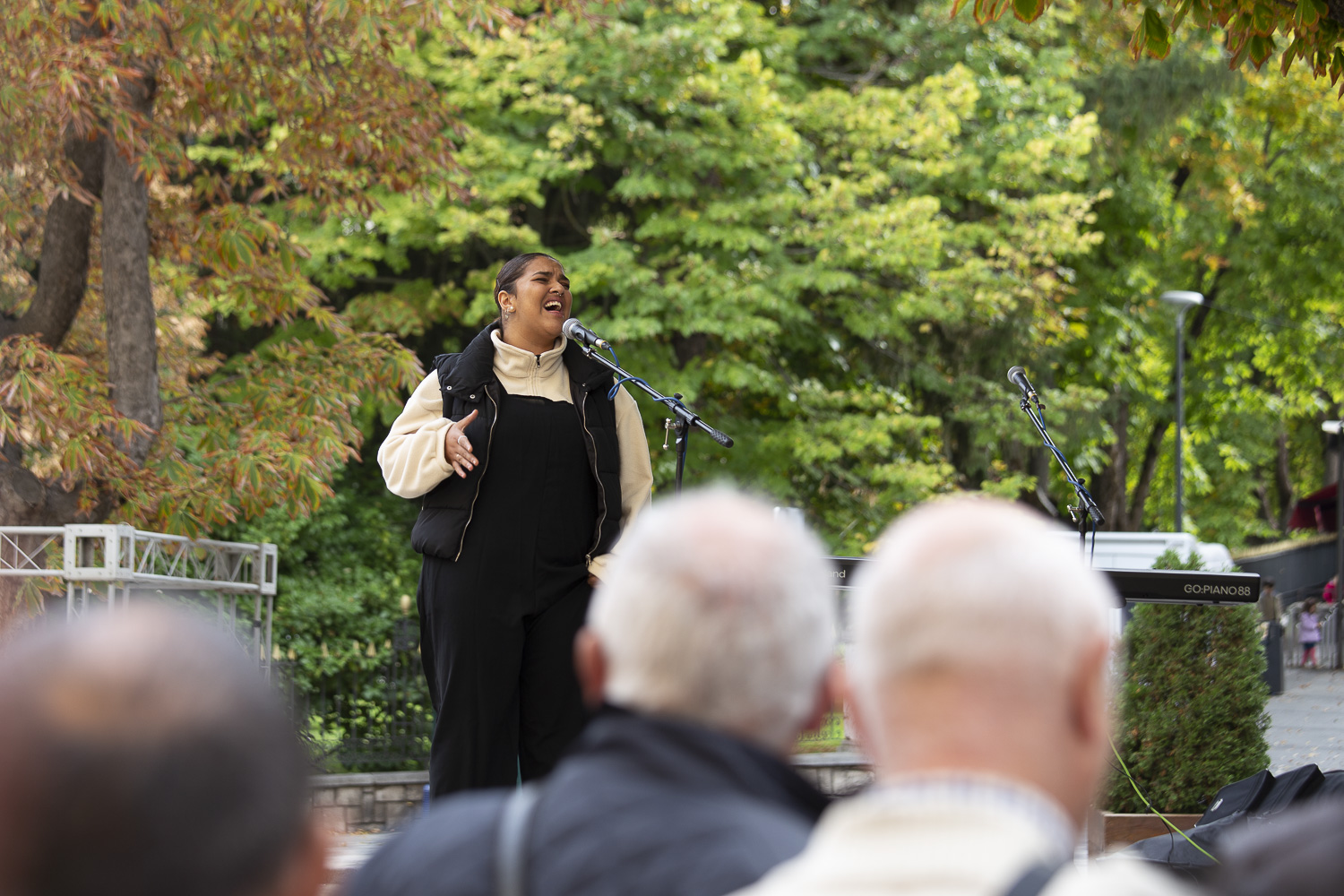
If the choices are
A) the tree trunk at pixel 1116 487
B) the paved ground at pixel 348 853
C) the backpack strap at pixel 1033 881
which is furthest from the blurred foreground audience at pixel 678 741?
the tree trunk at pixel 1116 487

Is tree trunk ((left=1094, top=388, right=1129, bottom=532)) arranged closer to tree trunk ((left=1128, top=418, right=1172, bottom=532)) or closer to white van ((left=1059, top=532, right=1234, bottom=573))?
tree trunk ((left=1128, top=418, right=1172, bottom=532))

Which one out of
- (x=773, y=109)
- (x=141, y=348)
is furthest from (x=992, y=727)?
(x=773, y=109)

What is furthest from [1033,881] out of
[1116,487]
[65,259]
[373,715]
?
[1116,487]

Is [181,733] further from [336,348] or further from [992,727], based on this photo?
[336,348]

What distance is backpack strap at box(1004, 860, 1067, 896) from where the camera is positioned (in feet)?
3.30

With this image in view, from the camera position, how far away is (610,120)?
44.8 feet

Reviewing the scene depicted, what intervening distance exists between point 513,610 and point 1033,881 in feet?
10.2

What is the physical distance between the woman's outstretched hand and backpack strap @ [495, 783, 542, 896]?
8.67 ft

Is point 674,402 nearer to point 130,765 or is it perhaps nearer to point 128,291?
point 130,765

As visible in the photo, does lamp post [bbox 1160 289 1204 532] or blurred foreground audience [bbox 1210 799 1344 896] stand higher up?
lamp post [bbox 1160 289 1204 532]

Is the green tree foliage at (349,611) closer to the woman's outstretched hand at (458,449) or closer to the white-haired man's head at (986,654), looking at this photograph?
the woman's outstretched hand at (458,449)

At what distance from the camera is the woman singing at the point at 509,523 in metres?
4.01

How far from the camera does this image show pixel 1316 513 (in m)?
29.8

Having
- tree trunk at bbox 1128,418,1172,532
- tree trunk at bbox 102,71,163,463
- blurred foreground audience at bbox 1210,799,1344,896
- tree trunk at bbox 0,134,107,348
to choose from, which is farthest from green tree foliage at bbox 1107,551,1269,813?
tree trunk at bbox 1128,418,1172,532
